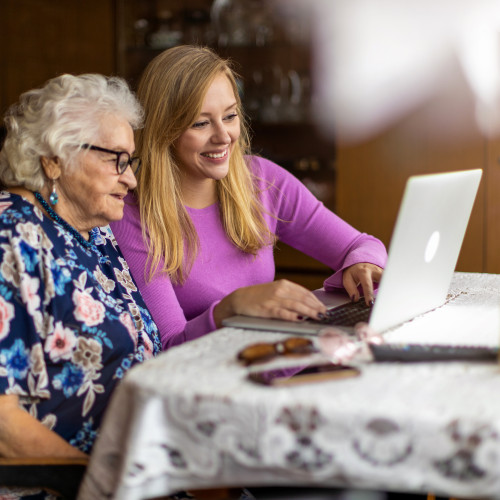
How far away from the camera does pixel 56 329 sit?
133 centimetres

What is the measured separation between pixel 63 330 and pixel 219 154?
73 centimetres

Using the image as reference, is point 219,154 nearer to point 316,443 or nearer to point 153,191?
point 153,191

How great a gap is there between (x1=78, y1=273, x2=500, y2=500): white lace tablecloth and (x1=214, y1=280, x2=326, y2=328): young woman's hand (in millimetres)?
321

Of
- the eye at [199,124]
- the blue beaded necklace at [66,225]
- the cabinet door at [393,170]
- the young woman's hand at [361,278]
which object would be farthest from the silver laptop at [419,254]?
the cabinet door at [393,170]

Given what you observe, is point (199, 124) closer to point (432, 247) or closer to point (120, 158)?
point (120, 158)

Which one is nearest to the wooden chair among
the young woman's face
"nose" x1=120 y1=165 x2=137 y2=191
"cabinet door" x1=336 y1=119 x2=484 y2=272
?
"nose" x1=120 y1=165 x2=137 y2=191

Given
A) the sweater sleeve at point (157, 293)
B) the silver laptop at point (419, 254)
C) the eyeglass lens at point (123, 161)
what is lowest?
the sweater sleeve at point (157, 293)

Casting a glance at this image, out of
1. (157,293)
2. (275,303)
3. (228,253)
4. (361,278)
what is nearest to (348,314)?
(275,303)

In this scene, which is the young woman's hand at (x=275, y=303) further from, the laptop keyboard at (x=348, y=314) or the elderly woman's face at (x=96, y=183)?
the elderly woman's face at (x=96, y=183)

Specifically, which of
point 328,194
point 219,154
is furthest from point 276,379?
point 328,194

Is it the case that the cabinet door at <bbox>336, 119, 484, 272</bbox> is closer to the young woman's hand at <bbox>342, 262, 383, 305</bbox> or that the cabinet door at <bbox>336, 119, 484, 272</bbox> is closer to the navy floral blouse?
the young woman's hand at <bbox>342, 262, 383, 305</bbox>

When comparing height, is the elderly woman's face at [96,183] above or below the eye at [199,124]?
below

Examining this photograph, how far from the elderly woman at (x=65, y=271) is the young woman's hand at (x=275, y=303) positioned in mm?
217

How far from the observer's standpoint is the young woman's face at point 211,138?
188cm
